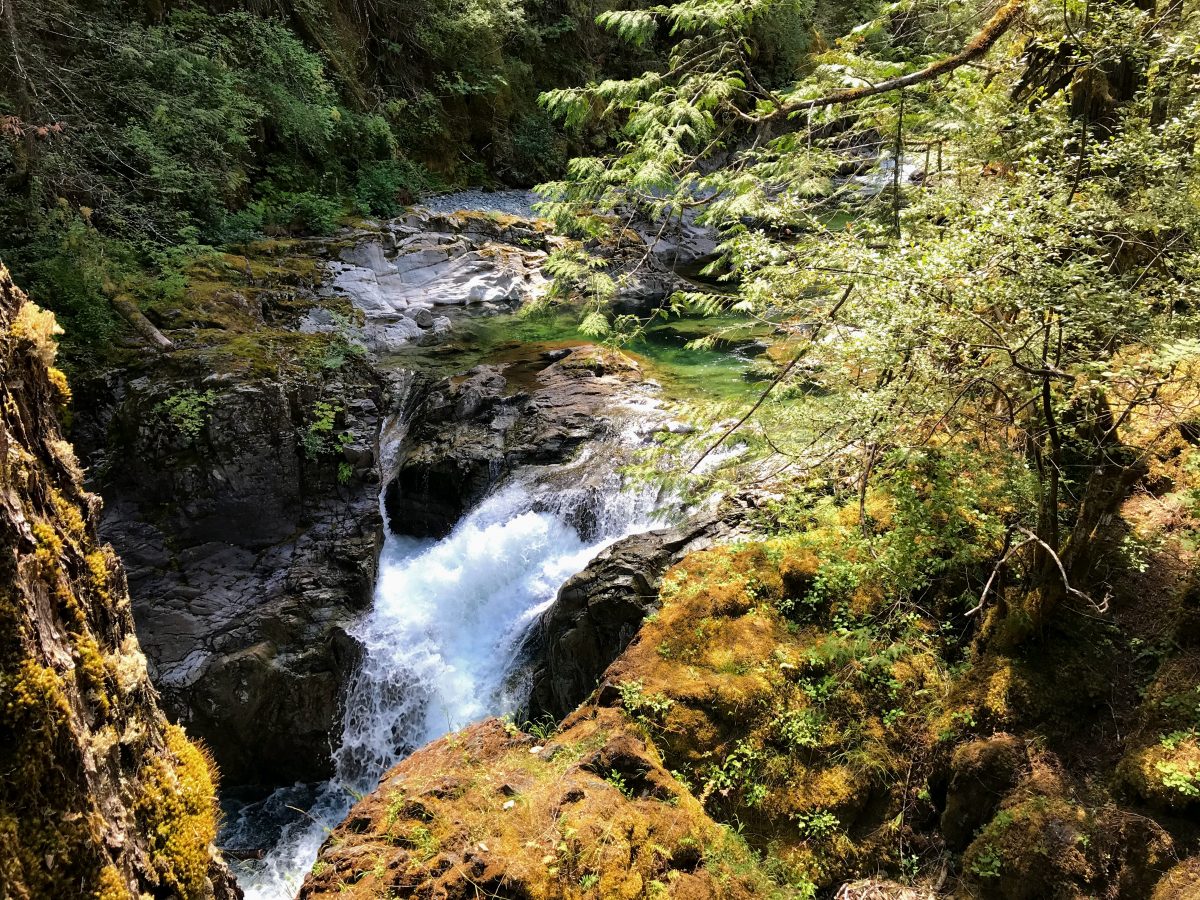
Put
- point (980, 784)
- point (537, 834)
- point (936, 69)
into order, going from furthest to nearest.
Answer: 1. point (936, 69)
2. point (980, 784)
3. point (537, 834)

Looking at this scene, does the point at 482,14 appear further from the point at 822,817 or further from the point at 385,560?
the point at 822,817

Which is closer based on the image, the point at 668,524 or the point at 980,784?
the point at 980,784

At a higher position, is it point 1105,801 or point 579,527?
point 1105,801

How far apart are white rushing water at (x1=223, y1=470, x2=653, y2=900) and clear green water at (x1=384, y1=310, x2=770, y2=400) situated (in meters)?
3.09

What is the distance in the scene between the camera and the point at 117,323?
8625mm

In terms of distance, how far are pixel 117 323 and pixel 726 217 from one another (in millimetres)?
8625

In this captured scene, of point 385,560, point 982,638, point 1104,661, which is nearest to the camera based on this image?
point 1104,661

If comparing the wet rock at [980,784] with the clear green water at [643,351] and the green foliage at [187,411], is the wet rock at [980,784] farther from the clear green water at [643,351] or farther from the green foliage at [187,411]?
the green foliage at [187,411]

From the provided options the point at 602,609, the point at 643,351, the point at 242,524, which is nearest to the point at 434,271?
the point at 643,351

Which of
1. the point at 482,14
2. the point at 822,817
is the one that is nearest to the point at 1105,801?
the point at 822,817

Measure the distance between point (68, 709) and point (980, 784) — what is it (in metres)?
3.93

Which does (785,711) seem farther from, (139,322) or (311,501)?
(139,322)

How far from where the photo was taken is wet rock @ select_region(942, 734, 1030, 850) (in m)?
3.23

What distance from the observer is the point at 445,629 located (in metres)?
7.56
